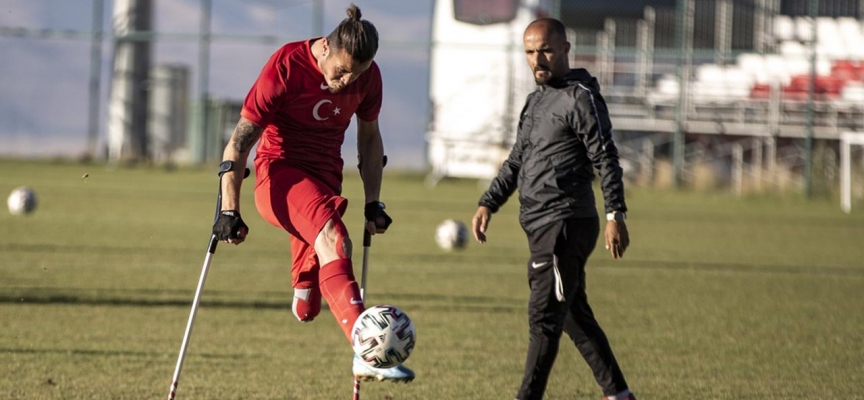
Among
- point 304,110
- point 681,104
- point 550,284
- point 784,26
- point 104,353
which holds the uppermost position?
point 784,26

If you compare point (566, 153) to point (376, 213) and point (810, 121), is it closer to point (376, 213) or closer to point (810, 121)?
point (376, 213)

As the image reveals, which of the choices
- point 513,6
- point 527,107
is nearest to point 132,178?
point 513,6

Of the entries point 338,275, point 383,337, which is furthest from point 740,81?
point 383,337

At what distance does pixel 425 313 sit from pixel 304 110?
4.15m

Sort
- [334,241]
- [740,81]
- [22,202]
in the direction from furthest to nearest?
[740,81] < [22,202] < [334,241]

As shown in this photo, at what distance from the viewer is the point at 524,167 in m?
5.82

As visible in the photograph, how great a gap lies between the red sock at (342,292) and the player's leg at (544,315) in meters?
0.85

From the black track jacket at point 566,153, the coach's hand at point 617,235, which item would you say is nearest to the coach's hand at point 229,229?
the black track jacket at point 566,153

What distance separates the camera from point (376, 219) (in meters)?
6.00

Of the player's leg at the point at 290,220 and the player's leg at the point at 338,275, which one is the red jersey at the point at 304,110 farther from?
the player's leg at the point at 338,275

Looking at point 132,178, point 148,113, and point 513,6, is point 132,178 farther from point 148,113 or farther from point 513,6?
point 513,6

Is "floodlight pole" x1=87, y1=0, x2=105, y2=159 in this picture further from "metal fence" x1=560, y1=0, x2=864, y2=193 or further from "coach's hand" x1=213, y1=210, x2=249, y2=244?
"coach's hand" x1=213, y1=210, x2=249, y2=244

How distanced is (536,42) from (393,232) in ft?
40.4

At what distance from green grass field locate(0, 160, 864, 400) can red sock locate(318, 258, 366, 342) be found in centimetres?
121
